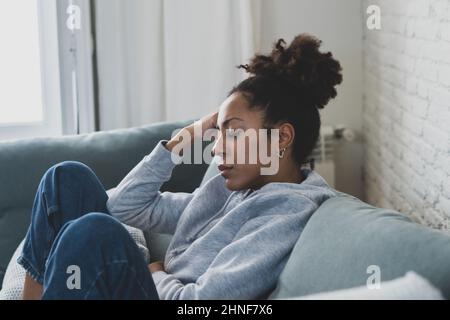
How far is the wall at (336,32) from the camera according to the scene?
3006 mm

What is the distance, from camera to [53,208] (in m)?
1.56

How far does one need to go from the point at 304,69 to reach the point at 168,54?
1.32m

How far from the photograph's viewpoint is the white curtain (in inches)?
111

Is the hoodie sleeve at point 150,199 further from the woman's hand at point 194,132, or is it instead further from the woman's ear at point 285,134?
the woman's ear at point 285,134

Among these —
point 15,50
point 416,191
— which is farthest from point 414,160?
point 15,50

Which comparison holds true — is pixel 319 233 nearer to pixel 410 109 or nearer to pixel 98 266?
pixel 98 266

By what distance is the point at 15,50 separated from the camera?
9.55 ft

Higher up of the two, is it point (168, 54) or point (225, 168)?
point (168, 54)

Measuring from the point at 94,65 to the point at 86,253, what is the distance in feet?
5.66

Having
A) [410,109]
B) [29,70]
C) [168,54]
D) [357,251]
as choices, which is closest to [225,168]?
[357,251]

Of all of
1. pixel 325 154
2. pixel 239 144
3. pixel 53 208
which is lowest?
pixel 325 154
